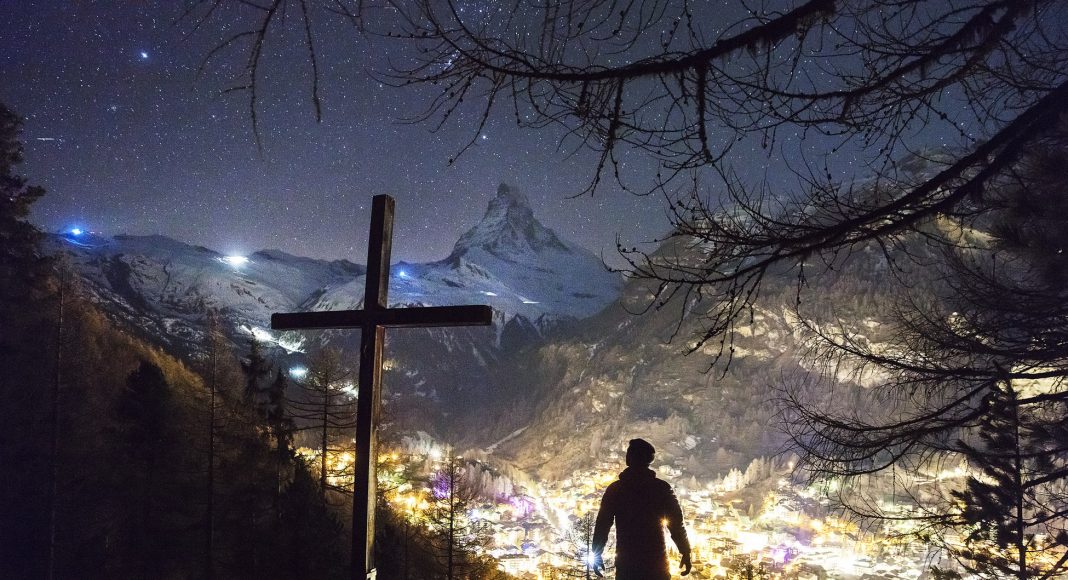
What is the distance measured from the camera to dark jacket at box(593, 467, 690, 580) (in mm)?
3156

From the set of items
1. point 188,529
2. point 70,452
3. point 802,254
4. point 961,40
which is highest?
point 961,40

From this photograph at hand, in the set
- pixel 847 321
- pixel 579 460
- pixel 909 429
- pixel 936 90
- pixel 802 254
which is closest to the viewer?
pixel 802 254

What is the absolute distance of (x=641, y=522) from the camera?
321 cm

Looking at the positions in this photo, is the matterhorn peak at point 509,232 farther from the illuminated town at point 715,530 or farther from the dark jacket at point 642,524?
the dark jacket at point 642,524

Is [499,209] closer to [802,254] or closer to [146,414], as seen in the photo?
[146,414]

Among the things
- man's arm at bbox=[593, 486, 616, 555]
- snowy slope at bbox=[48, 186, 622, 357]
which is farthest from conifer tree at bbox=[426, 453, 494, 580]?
snowy slope at bbox=[48, 186, 622, 357]

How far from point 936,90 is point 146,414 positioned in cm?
1938

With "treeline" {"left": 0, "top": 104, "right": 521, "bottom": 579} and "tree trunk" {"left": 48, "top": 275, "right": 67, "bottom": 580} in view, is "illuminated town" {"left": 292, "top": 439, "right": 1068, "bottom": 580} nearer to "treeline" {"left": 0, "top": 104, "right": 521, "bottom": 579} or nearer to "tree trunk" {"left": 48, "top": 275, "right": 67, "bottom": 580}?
"treeline" {"left": 0, "top": 104, "right": 521, "bottom": 579}

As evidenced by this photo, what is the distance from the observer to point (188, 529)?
47.6 ft

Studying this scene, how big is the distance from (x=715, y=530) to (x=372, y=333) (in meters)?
56.1

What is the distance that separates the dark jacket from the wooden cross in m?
1.67

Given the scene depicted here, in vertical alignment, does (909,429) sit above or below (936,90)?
below

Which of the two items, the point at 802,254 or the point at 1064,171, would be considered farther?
the point at 1064,171

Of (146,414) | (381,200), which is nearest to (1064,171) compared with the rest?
(381,200)
